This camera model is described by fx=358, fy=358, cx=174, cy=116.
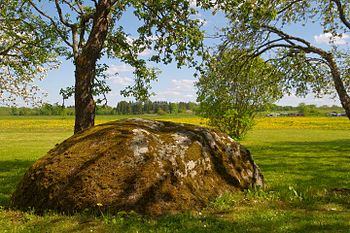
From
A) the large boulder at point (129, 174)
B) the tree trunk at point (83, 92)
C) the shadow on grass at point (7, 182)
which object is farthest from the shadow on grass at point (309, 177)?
the shadow on grass at point (7, 182)

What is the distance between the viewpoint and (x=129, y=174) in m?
9.62

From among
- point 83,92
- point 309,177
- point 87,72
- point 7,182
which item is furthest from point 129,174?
point 309,177

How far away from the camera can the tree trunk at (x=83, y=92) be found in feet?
49.4

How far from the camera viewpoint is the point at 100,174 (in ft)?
31.3

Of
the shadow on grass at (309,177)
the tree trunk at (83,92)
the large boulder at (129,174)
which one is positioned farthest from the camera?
the tree trunk at (83,92)

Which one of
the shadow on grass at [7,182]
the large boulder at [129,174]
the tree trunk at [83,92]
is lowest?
the shadow on grass at [7,182]

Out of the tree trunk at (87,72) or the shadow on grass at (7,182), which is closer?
the shadow on grass at (7,182)

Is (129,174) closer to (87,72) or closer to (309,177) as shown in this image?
(87,72)

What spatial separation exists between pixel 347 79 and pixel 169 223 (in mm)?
23377

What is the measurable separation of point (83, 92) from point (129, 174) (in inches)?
261

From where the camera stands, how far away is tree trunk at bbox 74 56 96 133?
15055 millimetres

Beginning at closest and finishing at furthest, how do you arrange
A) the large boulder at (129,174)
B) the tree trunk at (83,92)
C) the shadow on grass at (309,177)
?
the large boulder at (129,174) → the shadow on grass at (309,177) → the tree trunk at (83,92)

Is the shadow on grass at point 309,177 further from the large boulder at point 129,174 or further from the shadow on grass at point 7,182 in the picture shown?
the shadow on grass at point 7,182

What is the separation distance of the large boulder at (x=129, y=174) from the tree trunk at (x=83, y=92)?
3.78m
